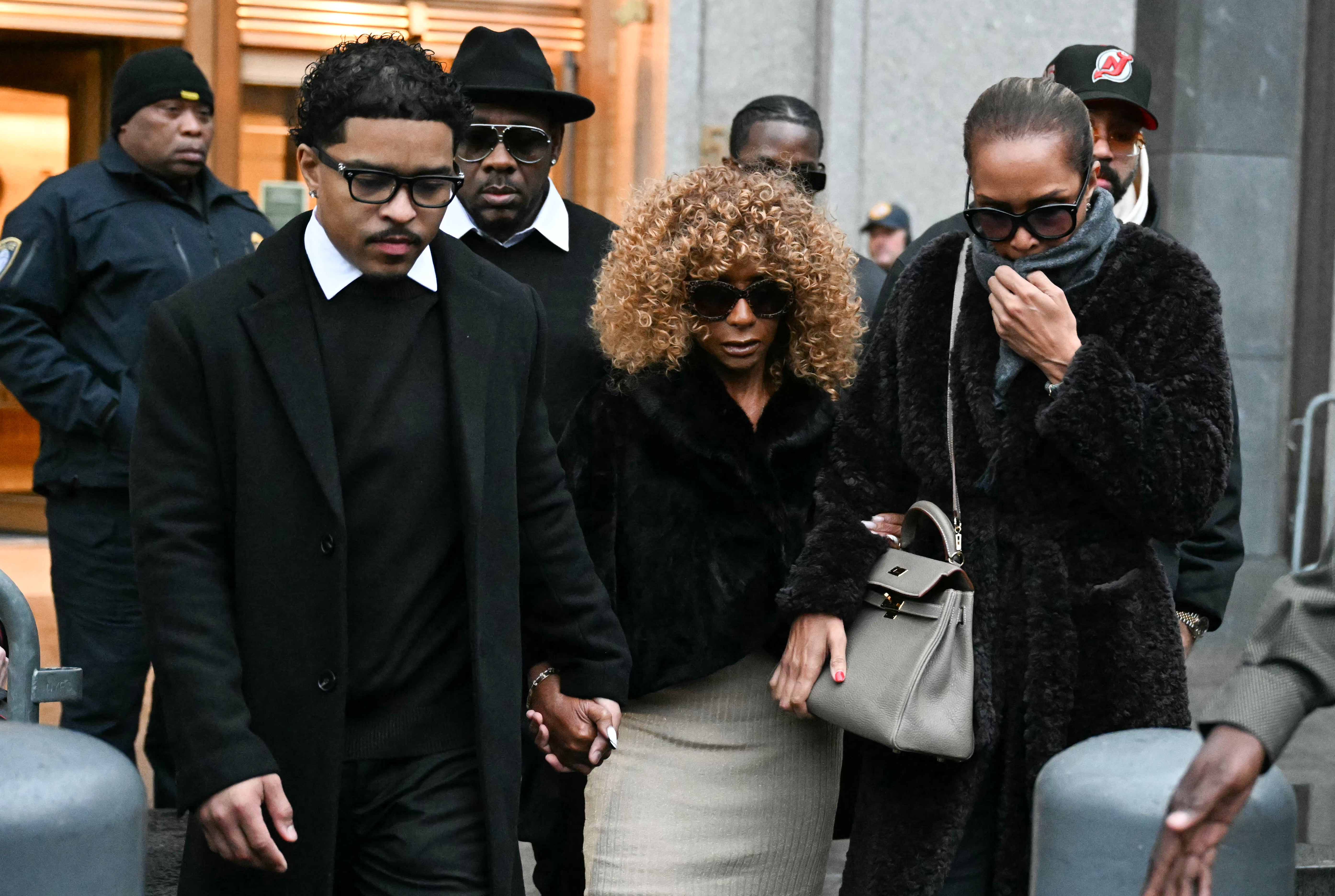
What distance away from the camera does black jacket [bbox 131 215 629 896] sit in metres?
2.78

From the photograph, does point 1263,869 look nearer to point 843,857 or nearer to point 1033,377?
point 1033,377

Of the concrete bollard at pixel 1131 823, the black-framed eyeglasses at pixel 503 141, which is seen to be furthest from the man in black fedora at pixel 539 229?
the concrete bollard at pixel 1131 823

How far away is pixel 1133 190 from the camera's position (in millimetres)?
4383

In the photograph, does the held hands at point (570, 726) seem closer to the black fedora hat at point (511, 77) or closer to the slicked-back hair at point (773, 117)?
the black fedora hat at point (511, 77)

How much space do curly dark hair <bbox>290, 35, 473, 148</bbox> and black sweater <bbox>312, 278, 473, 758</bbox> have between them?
0.28m

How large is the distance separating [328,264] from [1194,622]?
2.07m

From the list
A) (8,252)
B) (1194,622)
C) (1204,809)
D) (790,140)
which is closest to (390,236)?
(1204,809)

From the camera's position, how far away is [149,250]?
5.19 metres

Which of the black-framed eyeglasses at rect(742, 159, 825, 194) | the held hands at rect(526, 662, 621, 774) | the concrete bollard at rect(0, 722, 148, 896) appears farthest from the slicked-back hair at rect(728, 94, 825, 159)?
the concrete bollard at rect(0, 722, 148, 896)

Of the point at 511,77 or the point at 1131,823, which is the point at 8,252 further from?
the point at 1131,823

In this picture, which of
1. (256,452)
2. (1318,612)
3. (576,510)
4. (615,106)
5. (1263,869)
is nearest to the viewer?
(1318,612)

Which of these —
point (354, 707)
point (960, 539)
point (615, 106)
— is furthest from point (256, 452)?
point (615, 106)

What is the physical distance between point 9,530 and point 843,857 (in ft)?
18.5

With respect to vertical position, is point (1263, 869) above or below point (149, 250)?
below
